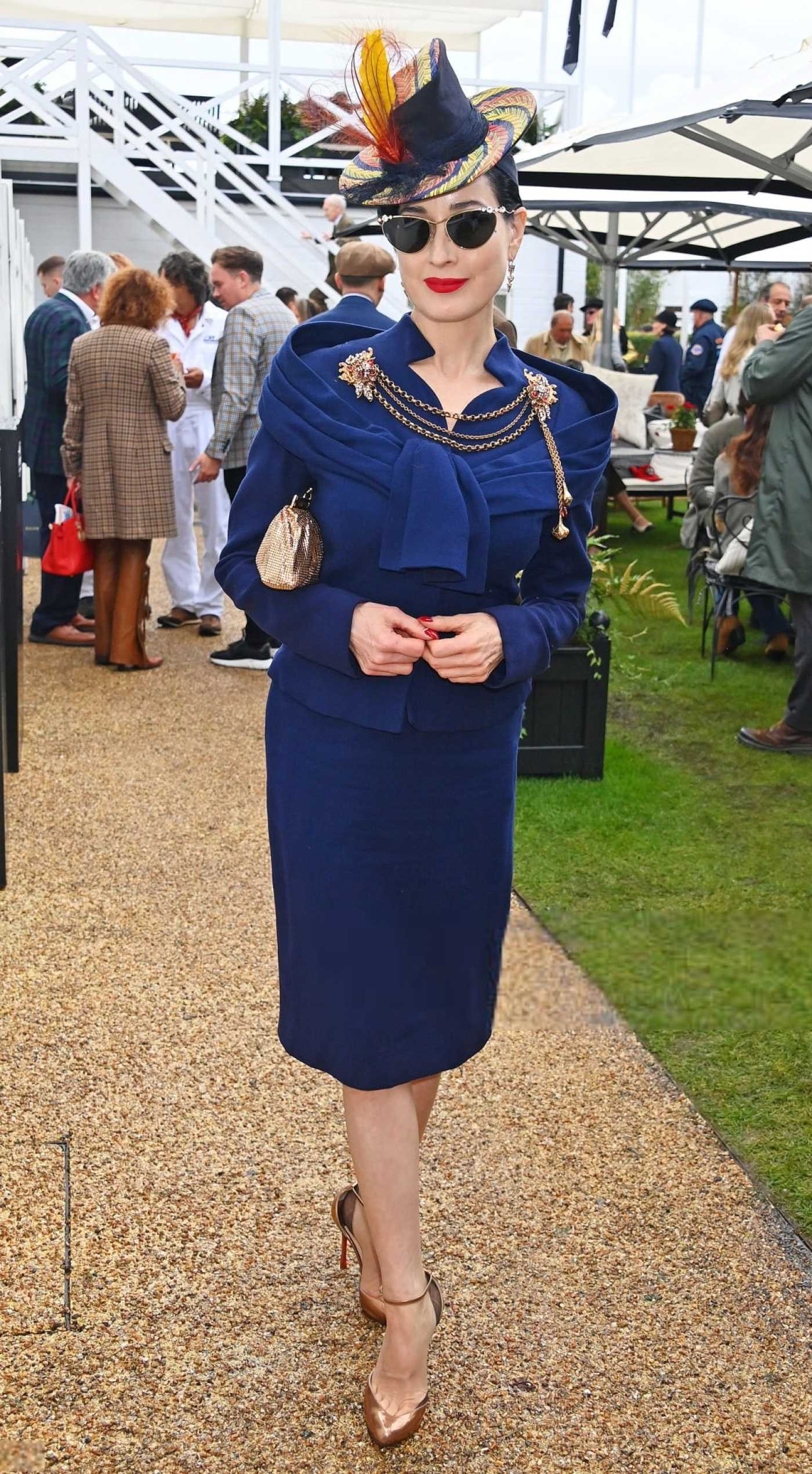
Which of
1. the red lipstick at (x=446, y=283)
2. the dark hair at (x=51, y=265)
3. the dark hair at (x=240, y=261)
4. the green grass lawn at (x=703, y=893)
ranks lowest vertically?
the green grass lawn at (x=703, y=893)

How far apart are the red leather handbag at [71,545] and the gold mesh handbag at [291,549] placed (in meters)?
5.69

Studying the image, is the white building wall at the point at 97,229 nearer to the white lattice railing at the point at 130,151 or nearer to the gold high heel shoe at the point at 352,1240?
the white lattice railing at the point at 130,151

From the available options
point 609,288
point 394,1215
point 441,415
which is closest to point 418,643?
point 441,415

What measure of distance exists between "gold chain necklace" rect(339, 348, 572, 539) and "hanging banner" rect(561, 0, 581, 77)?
17.0 m

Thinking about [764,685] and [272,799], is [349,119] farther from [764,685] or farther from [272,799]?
[764,685]

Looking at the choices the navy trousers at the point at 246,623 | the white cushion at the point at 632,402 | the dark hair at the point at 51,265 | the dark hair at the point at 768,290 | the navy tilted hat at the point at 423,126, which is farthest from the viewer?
the white cushion at the point at 632,402

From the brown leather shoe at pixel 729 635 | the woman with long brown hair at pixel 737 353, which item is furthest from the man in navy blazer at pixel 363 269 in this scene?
the woman with long brown hair at pixel 737 353

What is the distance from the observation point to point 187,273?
816 centimetres

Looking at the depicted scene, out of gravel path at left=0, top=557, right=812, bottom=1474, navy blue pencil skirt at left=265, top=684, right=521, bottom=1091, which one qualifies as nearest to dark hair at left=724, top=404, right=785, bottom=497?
gravel path at left=0, top=557, right=812, bottom=1474

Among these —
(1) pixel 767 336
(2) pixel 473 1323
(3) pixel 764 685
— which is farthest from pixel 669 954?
(1) pixel 767 336

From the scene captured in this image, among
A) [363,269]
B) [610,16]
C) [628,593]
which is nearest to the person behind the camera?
[628,593]

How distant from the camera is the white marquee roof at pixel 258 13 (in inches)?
718

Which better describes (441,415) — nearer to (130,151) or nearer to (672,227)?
(672,227)

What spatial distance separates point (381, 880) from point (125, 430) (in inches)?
225
